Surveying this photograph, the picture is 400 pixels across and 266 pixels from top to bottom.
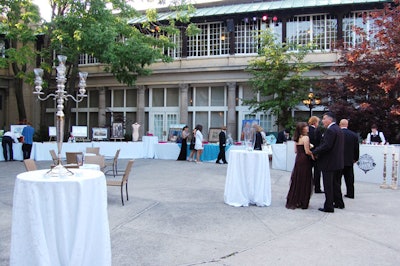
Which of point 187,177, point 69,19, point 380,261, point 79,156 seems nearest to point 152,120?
point 69,19

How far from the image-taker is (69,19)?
1639 centimetres

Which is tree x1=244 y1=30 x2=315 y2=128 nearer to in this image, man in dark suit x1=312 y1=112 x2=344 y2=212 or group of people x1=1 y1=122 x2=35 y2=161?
group of people x1=1 y1=122 x2=35 y2=161

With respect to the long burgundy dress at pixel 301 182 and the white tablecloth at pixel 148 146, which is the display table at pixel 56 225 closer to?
the long burgundy dress at pixel 301 182

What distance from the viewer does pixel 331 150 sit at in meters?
6.99

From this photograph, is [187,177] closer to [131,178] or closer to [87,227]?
[131,178]

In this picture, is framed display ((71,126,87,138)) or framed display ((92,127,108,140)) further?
framed display ((92,127,108,140))

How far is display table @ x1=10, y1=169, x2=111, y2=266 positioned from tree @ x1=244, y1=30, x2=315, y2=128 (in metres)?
15.3

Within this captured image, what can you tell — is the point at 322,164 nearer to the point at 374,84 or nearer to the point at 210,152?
the point at 374,84

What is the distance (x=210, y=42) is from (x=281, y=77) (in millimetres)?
6090

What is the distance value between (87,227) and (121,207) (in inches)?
138

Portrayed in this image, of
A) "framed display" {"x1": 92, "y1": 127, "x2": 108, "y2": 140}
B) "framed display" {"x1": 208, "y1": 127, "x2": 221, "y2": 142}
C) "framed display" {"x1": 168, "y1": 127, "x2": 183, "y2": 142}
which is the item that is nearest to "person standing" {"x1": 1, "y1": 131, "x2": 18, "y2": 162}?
"framed display" {"x1": 92, "y1": 127, "x2": 108, "y2": 140}

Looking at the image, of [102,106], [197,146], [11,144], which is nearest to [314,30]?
[197,146]

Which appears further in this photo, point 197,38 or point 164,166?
point 197,38

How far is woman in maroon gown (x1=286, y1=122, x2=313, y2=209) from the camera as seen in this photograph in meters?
7.21
